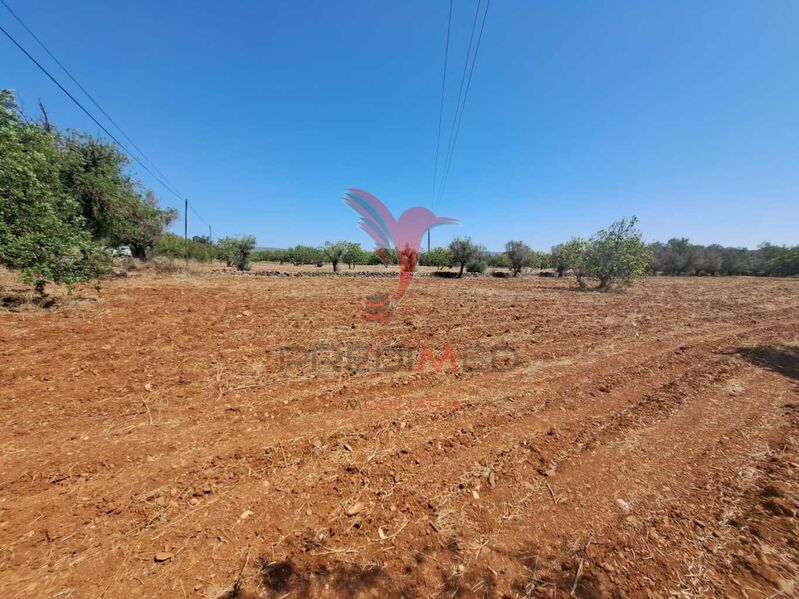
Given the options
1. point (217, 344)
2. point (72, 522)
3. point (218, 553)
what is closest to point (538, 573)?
point (218, 553)

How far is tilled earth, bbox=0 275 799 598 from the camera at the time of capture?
161 cm

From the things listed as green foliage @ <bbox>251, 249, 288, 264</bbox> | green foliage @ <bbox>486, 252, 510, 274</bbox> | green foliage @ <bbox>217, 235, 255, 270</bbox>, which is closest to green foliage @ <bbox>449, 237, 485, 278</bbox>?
green foliage @ <bbox>486, 252, 510, 274</bbox>

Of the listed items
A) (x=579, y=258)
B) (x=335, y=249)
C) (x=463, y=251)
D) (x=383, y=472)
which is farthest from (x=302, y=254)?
(x=383, y=472)

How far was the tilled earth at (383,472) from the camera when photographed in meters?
1.61

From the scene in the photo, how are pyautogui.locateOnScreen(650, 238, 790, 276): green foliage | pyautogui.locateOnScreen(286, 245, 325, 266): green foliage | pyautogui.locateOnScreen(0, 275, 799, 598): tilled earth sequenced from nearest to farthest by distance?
pyautogui.locateOnScreen(0, 275, 799, 598): tilled earth → pyautogui.locateOnScreen(650, 238, 790, 276): green foliage → pyautogui.locateOnScreen(286, 245, 325, 266): green foliage

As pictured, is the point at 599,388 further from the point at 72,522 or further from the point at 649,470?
the point at 72,522

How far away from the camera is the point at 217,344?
16.6 ft

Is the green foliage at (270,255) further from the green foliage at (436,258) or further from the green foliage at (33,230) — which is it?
the green foliage at (33,230)

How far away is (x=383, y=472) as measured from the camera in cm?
237

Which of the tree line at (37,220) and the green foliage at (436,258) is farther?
the green foliage at (436,258)

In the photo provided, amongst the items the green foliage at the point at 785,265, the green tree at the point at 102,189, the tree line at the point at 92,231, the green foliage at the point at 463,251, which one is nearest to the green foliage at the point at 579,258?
the tree line at the point at 92,231

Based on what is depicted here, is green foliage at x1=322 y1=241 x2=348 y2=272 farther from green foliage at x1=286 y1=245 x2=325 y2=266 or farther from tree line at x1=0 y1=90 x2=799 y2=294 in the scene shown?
green foliage at x1=286 y1=245 x2=325 y2=266

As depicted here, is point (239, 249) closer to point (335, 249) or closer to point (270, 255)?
point (335, 249)

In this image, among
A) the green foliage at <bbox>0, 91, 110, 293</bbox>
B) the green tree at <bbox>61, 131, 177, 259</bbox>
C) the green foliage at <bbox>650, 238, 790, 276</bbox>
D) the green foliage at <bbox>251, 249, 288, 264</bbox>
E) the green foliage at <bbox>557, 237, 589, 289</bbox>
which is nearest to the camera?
the green foliage at <bbox>0, 91, 110, 293</bbox>
